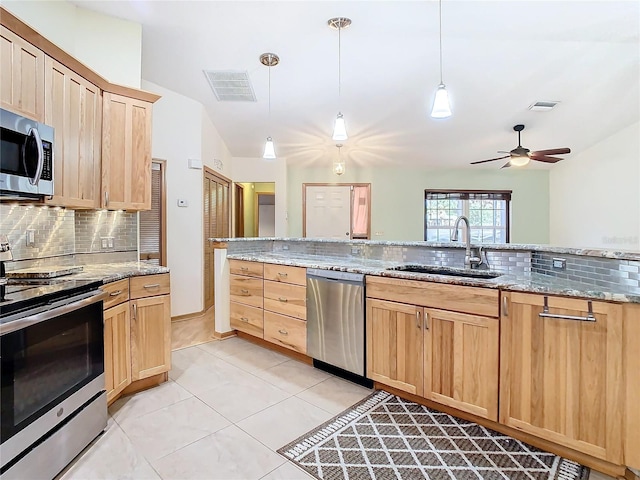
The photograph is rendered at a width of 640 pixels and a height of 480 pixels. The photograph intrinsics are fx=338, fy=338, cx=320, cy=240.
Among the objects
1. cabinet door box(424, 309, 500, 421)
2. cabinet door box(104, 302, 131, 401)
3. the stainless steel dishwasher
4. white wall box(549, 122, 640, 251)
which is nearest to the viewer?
cabinet door box(424, 309, 500, 421)

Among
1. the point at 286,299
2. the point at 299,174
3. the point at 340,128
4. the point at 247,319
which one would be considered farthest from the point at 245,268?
the point at 299,174

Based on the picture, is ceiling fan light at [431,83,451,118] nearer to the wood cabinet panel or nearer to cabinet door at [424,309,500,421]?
the wood cabinet panel

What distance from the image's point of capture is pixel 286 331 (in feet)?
9.92

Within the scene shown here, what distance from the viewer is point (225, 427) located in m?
2.00

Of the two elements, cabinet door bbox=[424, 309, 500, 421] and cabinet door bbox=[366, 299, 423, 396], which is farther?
cabinet door bbox=[366, 299, 423, 396]

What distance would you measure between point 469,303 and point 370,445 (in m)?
0.96

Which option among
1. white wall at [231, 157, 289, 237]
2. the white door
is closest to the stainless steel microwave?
white wall at [231, 157, 289, 237]

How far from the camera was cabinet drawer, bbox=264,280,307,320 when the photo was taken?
2867 millimetres

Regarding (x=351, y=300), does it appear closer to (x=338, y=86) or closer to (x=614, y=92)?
(x=338, y=86)

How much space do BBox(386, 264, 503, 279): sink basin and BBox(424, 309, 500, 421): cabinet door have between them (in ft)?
1.39

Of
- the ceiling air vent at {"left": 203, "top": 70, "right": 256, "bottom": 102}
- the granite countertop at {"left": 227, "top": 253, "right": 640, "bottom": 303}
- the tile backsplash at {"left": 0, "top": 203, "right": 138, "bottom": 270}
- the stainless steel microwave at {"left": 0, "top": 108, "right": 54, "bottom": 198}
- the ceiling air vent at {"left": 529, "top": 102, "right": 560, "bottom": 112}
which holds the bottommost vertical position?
the granite countertop at {"left": 227, "top": 253, "right": 640, "bottom": 303}

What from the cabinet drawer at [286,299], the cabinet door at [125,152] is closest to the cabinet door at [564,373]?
the cabinet drawer at [286,299]

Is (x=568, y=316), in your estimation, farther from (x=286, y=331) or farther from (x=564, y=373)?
(x=286, y=331)

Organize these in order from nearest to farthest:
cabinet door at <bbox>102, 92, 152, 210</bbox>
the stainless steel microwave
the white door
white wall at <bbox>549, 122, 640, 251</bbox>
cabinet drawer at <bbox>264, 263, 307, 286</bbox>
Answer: the stainless steel microwave, cabinet door at <bbox>102, 92, 152, 210</bbox>, cabinet drawer at <bbox>264, 263, 307, 286</bbox>, white wall at <bbox>549, 122, 640, 251</bbox>, the white door
